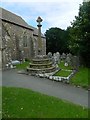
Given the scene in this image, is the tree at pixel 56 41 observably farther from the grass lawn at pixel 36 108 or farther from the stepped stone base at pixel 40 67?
the grass lawn at pixel 36 108

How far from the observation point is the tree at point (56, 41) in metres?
59.1

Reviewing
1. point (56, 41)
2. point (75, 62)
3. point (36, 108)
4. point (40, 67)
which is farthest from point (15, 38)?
point (36, 108)

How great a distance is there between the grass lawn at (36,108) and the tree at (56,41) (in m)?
47.7

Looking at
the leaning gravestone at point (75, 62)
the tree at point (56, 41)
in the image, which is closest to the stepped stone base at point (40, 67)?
the leaning gravestone at point (75, 62)

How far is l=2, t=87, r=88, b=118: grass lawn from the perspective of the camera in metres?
8.55

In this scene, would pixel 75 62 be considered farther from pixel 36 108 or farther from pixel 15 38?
pixel 36 108

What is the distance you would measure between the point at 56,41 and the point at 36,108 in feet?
170

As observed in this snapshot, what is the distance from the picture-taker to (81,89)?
1534 centimetres

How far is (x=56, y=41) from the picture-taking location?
198 ft

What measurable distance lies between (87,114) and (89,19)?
18.9 m

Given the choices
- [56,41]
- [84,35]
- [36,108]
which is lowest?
[36,108]

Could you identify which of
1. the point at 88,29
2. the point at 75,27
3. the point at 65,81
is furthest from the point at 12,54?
the point at 65,81

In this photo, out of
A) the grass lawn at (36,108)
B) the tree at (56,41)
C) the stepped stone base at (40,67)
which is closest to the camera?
the grass lawn at (36,108)

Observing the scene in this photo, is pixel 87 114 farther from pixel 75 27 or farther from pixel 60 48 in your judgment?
pixel 60 48
